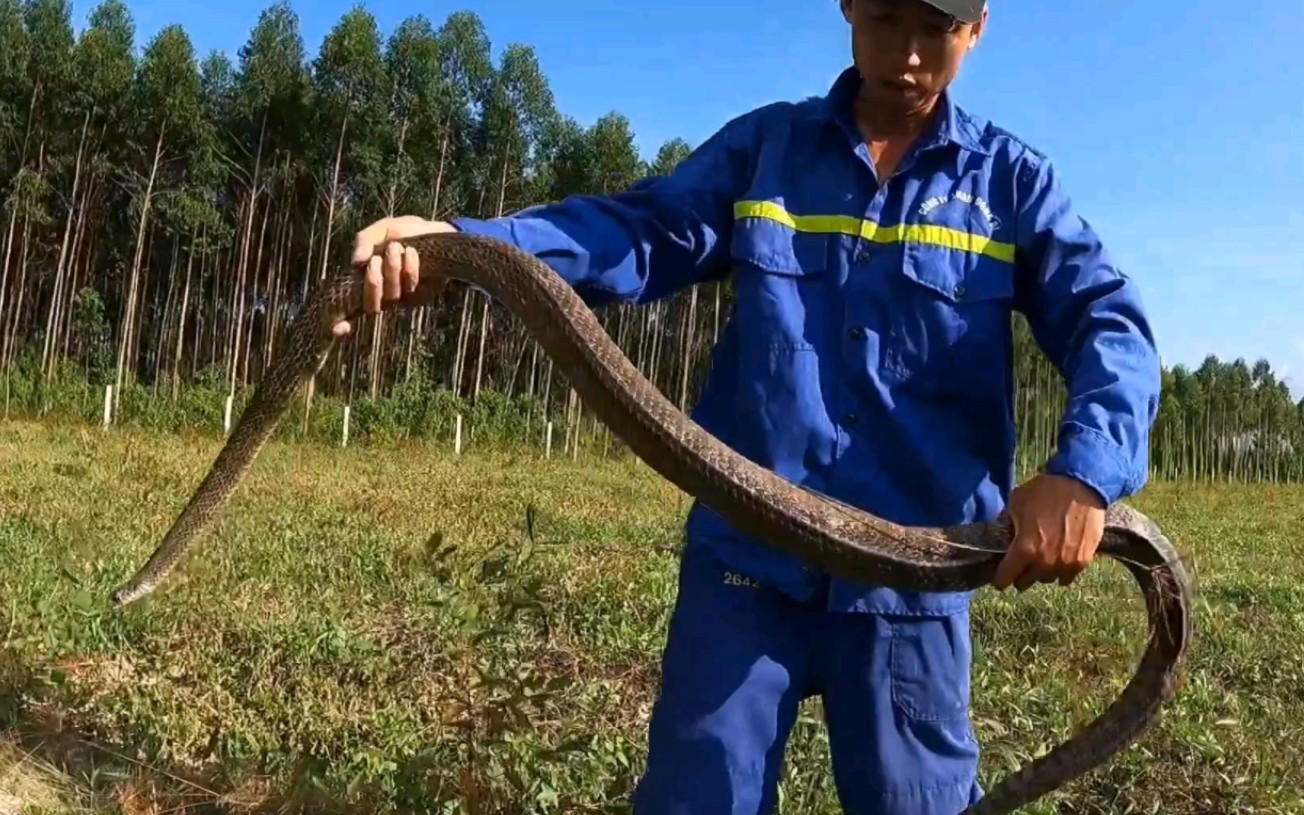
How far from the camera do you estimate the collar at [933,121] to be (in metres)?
2.15

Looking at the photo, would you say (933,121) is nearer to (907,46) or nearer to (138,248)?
(907,46)

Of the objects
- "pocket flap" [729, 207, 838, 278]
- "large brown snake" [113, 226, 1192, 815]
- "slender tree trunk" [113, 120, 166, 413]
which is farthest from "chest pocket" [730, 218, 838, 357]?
"slender tree trunk" [113, 120, 166, 413]

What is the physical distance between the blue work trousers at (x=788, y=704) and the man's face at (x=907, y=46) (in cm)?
91

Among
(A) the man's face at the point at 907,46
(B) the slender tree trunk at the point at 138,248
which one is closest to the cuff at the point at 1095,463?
(A) the man's face at the point at 907,46

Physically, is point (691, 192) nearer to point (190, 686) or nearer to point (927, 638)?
point (927, 638)

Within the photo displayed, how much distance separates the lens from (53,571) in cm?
515

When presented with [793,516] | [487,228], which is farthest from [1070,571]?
[487,228]

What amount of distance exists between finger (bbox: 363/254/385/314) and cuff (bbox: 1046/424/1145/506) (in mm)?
1143

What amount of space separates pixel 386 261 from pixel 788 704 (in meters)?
1.05

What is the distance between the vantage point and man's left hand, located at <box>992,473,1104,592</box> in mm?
1724

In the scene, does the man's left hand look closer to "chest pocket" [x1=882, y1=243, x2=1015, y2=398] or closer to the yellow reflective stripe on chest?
"chest pocket" [x1=882, y1=243, x2=1015, y2=398]

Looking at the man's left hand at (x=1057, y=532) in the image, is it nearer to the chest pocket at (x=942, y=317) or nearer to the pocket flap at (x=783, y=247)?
the chest pocket at (x=942, y=317)

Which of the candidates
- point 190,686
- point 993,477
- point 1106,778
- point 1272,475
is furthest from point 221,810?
point 1272,475

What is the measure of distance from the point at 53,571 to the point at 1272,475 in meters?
58.6
